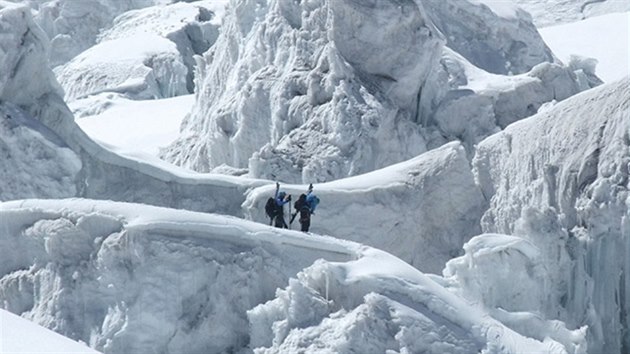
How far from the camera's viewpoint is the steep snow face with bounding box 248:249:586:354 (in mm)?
17344

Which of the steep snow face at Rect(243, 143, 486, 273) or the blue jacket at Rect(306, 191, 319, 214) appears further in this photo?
the steep snow face at Rect(243, 143, 486, 273)

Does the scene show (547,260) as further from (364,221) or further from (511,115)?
(511,115)

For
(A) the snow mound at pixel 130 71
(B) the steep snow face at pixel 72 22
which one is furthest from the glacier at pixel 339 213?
(B) the steep snow face at pixel 72 22

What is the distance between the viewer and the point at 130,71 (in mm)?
45969

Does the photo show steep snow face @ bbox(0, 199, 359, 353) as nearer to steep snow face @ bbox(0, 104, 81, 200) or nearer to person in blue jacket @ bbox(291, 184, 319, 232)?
person in blue jacket @ bbox(291, 184, 319, 232)

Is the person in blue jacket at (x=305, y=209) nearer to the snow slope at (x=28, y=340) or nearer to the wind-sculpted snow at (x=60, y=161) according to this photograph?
the wind-sculpted snow at (x=60, y=161)

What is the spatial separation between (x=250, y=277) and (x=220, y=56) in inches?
629

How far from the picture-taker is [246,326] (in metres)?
18.4

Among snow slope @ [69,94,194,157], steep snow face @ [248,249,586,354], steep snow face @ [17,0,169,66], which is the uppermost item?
steep snow face @ [248,249,586,354]

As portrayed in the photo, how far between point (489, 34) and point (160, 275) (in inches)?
791

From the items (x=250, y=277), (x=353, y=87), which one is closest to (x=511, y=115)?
(x=353, y=87)

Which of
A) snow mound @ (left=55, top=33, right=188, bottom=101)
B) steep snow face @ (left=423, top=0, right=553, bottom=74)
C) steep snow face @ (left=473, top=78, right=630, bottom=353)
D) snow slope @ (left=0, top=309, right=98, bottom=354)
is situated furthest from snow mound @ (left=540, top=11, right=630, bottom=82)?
snow slope @ (left=0, top=309, right=98, bottom=354)

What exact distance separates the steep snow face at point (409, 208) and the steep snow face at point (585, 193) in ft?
2.52

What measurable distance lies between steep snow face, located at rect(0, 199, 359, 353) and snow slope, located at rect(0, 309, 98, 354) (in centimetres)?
160
